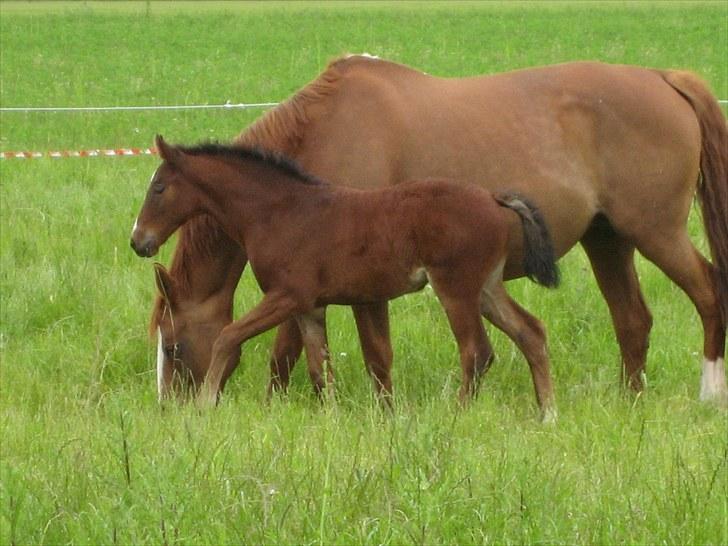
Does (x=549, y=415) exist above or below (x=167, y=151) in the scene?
below

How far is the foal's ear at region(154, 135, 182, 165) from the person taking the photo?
244 inches

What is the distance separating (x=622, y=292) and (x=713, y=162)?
0.84 m

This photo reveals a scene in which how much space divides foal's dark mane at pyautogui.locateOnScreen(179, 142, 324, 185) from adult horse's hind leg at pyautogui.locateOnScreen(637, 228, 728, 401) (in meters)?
1.84

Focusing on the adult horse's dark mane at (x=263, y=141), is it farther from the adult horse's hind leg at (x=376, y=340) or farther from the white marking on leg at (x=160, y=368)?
the adult horse's hind leg at (x=376, y=340)

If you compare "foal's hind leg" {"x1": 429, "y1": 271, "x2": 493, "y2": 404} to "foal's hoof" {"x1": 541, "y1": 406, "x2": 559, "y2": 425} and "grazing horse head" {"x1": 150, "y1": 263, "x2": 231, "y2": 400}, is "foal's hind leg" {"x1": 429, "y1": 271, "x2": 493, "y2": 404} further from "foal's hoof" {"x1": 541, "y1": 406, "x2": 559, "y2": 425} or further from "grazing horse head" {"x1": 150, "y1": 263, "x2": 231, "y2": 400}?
"grazing horse head" {"x1": 150, "y1": 263, "x2": 231, "y2": 400}

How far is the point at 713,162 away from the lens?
7.12m

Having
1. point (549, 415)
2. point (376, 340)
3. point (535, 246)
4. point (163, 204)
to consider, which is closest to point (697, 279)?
point (535, 246)

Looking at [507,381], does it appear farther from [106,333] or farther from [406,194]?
[106,333]

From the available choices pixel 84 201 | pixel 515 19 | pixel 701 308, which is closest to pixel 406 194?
pixel 701 308

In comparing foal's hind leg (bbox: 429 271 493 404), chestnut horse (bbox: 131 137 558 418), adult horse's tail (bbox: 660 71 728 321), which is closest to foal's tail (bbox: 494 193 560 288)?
chestnut horse (bbox: 131 137 558 418)

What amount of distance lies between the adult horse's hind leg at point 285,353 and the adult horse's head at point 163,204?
813 mm

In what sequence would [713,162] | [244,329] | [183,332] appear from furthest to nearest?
[713,162]
[183,332]
[244,329]

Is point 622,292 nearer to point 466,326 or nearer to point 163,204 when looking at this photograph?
point 466,326

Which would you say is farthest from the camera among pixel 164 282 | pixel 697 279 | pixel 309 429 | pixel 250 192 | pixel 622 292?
pixel 622 292
